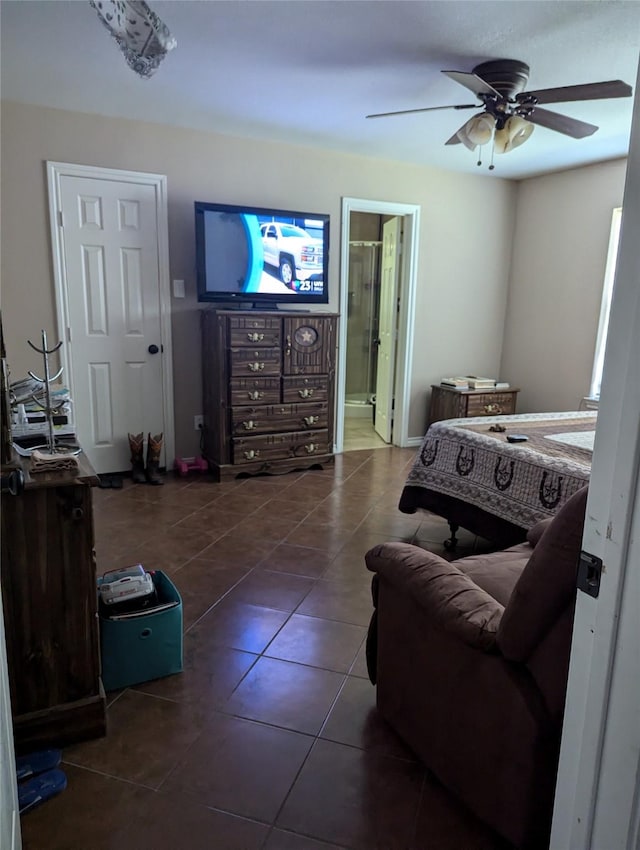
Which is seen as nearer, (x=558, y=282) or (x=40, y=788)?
(x=40, y=788)

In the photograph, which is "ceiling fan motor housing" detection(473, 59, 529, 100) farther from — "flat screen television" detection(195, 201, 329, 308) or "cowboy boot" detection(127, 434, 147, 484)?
"cowboy boot" detection(127, 434, 147, 484)

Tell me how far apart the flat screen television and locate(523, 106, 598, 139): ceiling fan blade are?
186cm

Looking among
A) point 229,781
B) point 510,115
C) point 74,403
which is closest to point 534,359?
point 510,115

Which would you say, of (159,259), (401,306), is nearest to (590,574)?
(159,259)

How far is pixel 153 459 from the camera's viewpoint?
4.17 metres

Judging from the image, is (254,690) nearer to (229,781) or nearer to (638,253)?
(229,781)

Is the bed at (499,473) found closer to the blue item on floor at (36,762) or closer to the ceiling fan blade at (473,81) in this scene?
the ceiling fan blade at (473,81)

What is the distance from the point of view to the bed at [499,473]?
248cm

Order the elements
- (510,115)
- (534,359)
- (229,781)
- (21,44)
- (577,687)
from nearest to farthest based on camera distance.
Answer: (577,687) < (229,781) < (21,44) < (510,115) < (534,359)

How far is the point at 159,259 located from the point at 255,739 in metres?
3.39

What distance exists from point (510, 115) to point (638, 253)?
2.68 m

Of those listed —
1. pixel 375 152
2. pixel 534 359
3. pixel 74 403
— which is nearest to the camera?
pixel 74 403

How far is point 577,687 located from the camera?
2.83 feet

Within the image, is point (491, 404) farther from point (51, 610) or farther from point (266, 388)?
point (51, 610)
